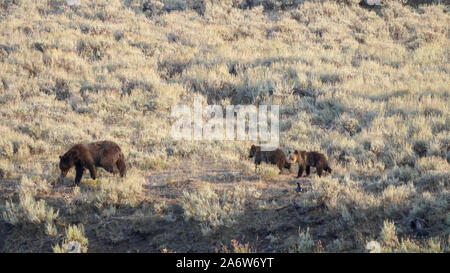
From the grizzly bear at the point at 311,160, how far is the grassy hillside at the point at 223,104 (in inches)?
Result: 12.9

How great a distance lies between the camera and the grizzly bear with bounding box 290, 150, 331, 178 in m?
10.0

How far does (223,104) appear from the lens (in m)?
16.5

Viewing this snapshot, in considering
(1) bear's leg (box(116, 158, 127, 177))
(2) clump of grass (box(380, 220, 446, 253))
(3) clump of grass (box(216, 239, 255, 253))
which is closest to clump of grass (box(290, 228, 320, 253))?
(3) clump of grass (box(216, 239, 255, 253))

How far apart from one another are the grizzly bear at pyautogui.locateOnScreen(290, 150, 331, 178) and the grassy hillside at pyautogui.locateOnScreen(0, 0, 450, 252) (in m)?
0.33

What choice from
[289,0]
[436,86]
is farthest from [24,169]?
[289,0]

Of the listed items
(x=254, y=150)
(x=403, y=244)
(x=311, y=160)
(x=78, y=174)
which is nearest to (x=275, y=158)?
(x=254, y=150)

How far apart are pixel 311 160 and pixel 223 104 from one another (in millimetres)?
6904

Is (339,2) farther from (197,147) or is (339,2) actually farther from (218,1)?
(197,147)

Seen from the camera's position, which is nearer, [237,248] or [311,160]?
[237,248]

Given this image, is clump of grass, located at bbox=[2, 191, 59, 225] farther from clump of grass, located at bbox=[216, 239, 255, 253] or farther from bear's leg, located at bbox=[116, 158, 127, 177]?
clump of grass, located at bbox=[216, 239, 255, 253]

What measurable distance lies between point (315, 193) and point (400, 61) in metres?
14.6

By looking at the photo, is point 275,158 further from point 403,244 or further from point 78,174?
point 403,244

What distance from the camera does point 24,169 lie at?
1093cm

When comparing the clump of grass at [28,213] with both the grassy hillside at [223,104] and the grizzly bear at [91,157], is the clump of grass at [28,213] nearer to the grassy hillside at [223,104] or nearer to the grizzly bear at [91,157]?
the grassy hillside at [223,104]
